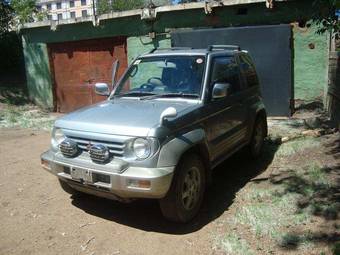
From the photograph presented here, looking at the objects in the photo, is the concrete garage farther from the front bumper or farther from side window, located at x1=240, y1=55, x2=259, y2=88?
the front bumper

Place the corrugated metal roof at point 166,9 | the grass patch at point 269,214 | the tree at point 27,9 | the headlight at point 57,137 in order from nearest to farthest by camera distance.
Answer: the grass patch at point 269,214 → the headlight at point 57,137 → the corrugated metal roof at point 166,9 → the tree at point 27,9

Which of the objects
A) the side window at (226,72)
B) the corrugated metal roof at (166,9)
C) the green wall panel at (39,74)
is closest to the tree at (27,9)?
the green wall panel at (39,74)

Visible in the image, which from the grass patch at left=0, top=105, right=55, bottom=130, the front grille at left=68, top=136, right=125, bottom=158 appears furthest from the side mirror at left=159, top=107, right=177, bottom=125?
the grass patch at left=0, top=105, right=55, bottom=130

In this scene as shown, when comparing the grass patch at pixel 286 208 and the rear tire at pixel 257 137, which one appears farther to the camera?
the rear tire at pixel 257 137

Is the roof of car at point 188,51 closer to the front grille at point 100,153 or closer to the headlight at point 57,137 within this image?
the headlight at point 57,137

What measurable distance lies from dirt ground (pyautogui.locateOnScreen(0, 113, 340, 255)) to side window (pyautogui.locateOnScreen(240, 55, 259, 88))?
138cm

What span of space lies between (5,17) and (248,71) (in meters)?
14.6

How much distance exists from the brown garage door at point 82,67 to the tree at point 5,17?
542cm

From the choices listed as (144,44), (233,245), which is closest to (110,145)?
(233,245)

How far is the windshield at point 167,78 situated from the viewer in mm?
5391

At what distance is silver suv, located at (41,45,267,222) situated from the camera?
4.32 meters

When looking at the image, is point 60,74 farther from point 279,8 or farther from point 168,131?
point 168,131

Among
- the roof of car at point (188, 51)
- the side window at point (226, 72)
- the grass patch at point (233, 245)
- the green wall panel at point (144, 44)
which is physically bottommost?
the grass patch at point (233, 245)

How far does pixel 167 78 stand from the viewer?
5.57 metres
